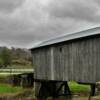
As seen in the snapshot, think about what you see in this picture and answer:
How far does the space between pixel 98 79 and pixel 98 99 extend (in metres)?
3.79

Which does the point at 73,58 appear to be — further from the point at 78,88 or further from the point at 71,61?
the point at 78,88

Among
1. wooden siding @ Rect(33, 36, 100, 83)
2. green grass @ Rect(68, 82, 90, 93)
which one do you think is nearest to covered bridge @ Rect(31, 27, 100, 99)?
wooden siding @ Rect(33, 36, 100, 83)

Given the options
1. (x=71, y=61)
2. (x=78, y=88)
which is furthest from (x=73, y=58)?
(x=78, y=88)

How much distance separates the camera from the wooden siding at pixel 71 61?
56.2 ft

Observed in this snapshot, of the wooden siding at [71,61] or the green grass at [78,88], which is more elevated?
the wooden siding at [71,61]

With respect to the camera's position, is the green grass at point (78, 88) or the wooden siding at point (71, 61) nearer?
the wooden siding at point (71, 61)

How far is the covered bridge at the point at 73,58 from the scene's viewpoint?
17094 mm

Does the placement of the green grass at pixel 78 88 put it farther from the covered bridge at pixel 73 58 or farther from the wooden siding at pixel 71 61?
the covered bridge at pixel 73 58

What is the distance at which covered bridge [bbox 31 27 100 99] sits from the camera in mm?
17094

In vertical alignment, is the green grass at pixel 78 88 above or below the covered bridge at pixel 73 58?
below

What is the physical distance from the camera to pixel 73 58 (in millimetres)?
18984

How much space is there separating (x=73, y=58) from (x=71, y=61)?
317 millimetres

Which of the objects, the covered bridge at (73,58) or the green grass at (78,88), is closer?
the covered bridge at (73,58)

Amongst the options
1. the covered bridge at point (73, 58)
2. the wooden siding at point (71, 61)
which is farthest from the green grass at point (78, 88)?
the covered bridge at point (73, 58)
